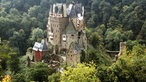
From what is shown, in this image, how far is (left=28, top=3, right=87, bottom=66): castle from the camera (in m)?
51.6

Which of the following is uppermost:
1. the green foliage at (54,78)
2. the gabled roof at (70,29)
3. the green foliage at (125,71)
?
the gabled roof at (70,29)

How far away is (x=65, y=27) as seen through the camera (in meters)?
52.5

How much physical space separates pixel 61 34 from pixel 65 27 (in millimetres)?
1122

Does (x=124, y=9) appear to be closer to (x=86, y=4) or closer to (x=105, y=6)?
(x=105, y=6)

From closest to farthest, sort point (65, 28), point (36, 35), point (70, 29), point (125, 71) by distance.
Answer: point (125, 71) → point (70, 29) → point (65, 28) → point (36, 35)

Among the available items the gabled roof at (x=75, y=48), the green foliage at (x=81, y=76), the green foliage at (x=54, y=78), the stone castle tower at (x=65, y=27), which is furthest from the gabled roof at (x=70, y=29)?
the green foliage at (x=81, y=76)

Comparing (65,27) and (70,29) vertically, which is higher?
(65,27)

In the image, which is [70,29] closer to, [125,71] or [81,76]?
[125,71]

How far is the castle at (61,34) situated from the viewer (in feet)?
169

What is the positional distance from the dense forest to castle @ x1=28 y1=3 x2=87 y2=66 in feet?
8.12

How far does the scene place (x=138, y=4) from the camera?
8238 centimetres

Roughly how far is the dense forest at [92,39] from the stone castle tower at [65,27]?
2.67 metres

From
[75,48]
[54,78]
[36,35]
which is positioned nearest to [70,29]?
[75,48]

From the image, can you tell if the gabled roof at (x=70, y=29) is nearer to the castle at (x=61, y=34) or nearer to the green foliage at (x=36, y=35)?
the castle at (x=61, y=34)
